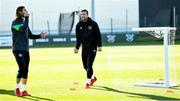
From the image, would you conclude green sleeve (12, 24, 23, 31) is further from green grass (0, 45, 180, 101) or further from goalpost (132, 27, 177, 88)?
goalpost (132, 27, 177, 88)

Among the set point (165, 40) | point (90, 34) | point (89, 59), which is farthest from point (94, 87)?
point (165, 40)

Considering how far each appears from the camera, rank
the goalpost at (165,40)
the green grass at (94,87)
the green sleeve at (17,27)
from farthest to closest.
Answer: the goalpost at (165,40) < the green sleeve at (17,27) < the green grass at (94,87)

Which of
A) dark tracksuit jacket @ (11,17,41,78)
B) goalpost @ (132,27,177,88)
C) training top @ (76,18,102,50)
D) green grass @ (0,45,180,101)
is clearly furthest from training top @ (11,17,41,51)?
goalpost @ (132,27,177,88)

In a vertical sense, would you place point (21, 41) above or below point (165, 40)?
above

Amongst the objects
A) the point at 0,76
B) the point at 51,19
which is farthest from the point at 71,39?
the point at 0,76

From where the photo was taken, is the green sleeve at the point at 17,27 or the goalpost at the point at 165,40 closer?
the green sleeve at the point at 17,27

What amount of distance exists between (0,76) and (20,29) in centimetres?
557

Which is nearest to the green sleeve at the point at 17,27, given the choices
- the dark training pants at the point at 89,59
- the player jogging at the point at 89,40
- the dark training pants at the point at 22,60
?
the dark training pants at the point at 22,60

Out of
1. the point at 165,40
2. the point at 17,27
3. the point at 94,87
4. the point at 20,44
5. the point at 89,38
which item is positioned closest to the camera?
the point at 17,27

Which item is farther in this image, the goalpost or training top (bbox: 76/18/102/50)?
training top (bbox: 76/18/102/50)

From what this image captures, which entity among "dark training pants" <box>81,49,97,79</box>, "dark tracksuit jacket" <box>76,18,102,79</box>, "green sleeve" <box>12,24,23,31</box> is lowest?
"dark training pants" <box>81,49,97,79</box>

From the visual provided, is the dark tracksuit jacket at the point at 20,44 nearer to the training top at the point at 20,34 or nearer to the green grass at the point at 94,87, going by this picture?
the training top at the point at 20,34

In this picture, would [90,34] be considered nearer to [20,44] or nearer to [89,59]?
[89,59]

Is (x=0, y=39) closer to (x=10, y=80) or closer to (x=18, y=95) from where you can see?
(x=10, y=80)
